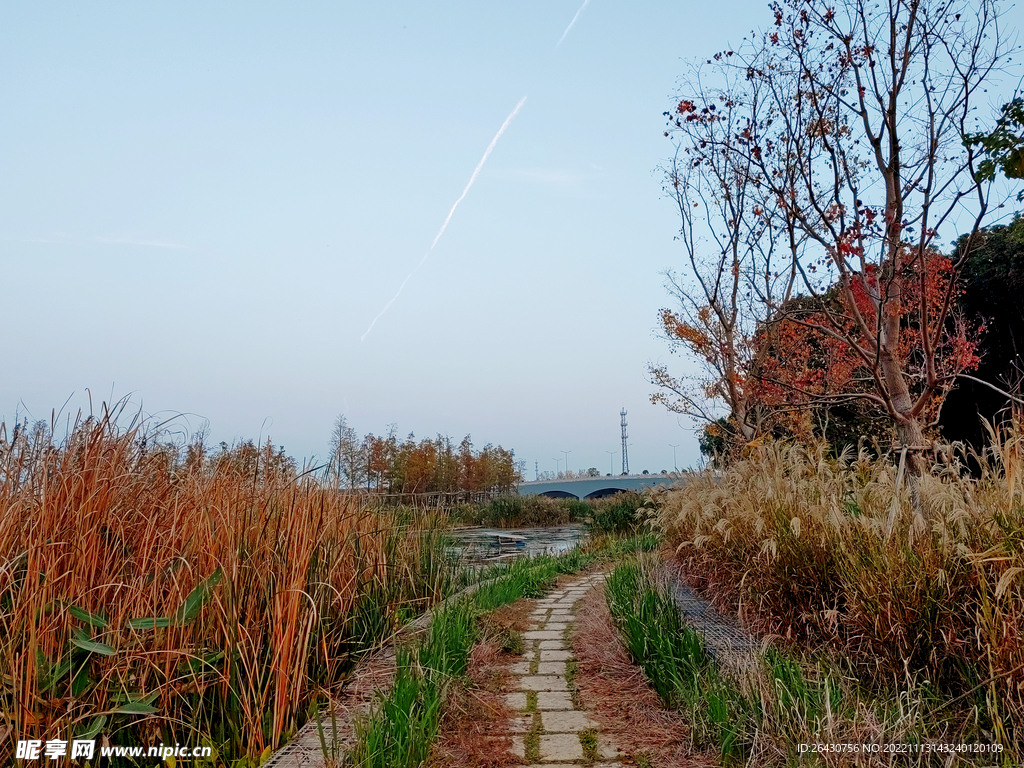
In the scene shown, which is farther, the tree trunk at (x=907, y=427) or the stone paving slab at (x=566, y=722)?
the tree trunk at (x=907, y=427)

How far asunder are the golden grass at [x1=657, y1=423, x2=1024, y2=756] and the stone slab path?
39.8 inches

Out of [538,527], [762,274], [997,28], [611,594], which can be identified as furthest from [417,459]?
[997,28]

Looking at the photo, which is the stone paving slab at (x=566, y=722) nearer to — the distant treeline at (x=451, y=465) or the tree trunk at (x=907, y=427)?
the tree trunk at (x=907, y=427)

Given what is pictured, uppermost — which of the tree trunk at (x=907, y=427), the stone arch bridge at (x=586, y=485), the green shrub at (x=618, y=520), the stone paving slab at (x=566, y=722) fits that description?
the tree trunk at (x=907, y=427)

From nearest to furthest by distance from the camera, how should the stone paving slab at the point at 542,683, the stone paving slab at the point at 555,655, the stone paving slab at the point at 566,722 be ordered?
the stone paving slab at the point at 566,722 < the stone paving slab at the point at 542,683 < the stone paving slab at the point at 555,655

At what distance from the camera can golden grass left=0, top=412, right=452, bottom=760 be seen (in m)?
2.25

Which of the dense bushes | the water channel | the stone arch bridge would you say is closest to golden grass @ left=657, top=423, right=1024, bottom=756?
the water channel

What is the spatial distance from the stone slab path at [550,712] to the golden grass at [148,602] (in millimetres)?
851

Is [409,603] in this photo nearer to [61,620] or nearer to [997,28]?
[61,620]

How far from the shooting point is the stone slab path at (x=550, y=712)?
2508mm

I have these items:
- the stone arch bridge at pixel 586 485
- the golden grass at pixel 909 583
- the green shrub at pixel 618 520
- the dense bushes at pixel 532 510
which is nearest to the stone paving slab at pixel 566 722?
the golden grass at pixel 909 583

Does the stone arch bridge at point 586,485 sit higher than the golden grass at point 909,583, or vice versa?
the golden grass at point 909,583

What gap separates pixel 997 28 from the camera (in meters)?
3.96

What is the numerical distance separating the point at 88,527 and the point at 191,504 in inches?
18.3
